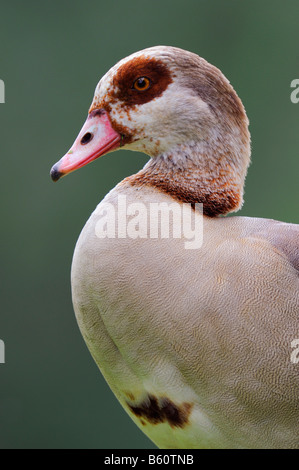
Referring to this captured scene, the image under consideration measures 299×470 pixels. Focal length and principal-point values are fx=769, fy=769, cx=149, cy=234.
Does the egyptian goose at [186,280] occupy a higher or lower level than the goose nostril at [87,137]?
lower

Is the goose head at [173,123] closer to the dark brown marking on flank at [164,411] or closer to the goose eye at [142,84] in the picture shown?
the goose eye at [142,84]

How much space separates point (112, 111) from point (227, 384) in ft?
1.50

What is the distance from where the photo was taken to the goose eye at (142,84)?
1188mm

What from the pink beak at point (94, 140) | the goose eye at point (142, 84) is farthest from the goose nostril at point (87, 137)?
the goose eye at point (142, 84)

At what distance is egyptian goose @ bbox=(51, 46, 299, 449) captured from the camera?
3.43ft

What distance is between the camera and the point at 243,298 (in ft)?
3.47

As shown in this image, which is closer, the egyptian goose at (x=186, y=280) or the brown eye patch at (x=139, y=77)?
the egyptian goose at (x=186, y=280)

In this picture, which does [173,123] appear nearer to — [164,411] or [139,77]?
[139,77]

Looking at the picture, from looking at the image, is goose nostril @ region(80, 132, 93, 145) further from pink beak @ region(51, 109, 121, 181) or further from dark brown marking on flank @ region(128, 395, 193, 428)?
Answer: dark brown marking on flank @ region(128, 395, 193, 428)

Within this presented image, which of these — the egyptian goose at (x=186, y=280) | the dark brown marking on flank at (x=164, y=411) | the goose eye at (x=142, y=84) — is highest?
the goose eye at (x=142, y=84)

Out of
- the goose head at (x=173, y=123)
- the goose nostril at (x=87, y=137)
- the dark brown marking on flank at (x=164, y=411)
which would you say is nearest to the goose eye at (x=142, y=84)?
the goose head at (x=173, y=123)

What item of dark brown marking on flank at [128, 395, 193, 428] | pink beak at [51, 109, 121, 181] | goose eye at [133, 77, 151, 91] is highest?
goose eye at [133, 77, 151, 91]

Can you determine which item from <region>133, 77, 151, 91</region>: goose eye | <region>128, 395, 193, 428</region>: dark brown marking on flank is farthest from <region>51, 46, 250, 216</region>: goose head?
<region>128, 395, 193, 428</region>: dark brown marking on flank

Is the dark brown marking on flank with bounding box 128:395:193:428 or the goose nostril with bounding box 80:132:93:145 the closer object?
the dark brown marking on flank with bounding box 128:395:193:428
